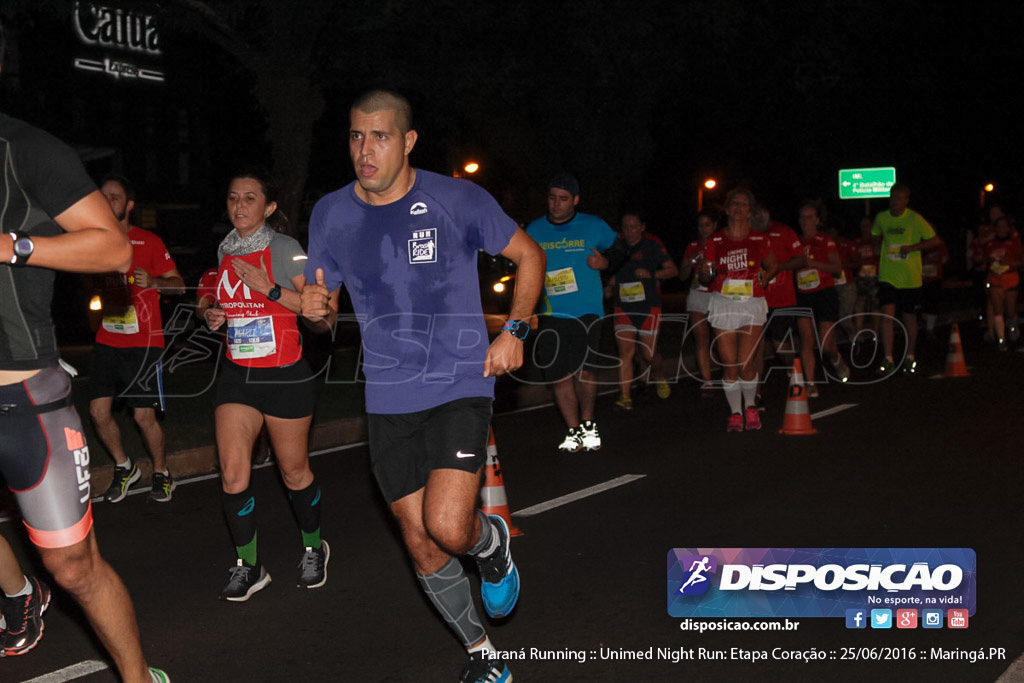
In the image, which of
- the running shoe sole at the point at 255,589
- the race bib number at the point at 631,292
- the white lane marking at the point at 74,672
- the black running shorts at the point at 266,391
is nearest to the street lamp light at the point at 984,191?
the race bib number at the point at 631,292

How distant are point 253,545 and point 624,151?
12.4 metres

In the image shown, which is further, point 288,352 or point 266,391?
point 288,352

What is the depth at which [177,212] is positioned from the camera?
40.4 metres

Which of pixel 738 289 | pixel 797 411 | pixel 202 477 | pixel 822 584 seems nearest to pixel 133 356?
pixel 202 477

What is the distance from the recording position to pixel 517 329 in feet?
14.8

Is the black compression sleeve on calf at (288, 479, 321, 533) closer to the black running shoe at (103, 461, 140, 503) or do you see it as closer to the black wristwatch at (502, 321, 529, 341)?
the black wristwatch at (502, 321, 529, 341)

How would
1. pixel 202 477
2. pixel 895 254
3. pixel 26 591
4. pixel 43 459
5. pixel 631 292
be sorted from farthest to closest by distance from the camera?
pixel 895 254
pixel 631 292
pixel 202 477
pixel 26 591
pixel 43 459

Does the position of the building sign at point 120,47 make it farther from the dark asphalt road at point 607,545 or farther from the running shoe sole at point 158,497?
the running shoe sole at point 158,497

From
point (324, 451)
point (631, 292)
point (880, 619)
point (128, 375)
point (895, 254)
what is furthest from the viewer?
point (895, 254)

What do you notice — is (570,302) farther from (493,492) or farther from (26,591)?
(26,591)

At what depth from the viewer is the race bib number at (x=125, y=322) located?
25.7 ft

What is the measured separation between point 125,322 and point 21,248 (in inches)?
182

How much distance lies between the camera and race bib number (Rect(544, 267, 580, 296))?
375 inches

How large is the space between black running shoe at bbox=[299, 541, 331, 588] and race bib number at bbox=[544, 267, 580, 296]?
4.03 metres
